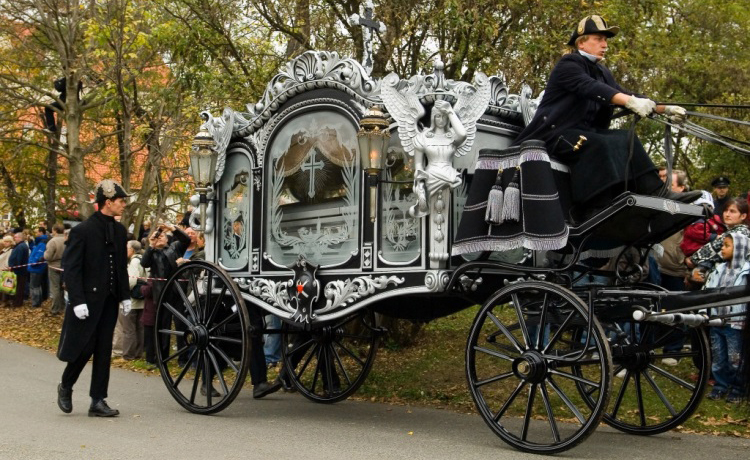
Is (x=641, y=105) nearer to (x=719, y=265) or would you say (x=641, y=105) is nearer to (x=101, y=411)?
(x=719, y=265)

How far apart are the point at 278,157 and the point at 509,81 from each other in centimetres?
387

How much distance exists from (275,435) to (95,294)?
90.1 inches

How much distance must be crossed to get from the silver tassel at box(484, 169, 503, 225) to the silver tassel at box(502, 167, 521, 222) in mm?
44

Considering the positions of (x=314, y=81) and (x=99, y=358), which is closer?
(x=314, y=81)

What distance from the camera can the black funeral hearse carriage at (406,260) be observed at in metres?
7.12

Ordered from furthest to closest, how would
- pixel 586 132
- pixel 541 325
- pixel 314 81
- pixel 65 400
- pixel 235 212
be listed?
pixel 235 212, pixel 65 400, pixel 314 81, pixel 586 132, pixel 541 325

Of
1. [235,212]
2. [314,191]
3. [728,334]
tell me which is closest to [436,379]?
[235,212]

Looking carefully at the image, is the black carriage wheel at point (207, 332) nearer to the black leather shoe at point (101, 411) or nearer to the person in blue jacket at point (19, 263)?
the black leather shoe at point (101, 411)

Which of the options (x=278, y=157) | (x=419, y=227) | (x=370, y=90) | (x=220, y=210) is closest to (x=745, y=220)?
(x=419, y=227)

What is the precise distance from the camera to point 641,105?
7.05 metres

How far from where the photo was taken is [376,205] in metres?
8.30

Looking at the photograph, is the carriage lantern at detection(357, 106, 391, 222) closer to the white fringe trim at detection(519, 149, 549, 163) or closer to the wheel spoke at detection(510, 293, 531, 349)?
the white fringe trim at detection(519, 149, 549, 163)

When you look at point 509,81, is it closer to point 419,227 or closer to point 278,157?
point 278,157

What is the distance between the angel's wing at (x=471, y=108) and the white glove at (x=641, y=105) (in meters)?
1.19
